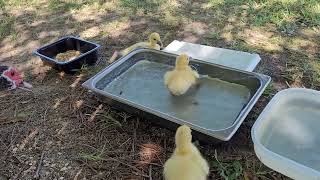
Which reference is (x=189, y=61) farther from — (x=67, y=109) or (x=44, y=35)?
(x=44, y=35)

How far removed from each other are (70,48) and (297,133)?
188 centimetres

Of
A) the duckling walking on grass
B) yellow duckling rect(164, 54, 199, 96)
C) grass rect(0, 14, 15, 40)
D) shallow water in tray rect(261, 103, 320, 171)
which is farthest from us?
grass rect(0, 14, 15, 40)

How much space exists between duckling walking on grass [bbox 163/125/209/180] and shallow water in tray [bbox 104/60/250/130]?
392mm

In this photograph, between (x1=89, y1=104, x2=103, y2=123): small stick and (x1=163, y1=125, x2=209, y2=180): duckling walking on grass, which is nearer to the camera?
(x1=163, y1=125, x2=209, y2=180): duckling walking on grass

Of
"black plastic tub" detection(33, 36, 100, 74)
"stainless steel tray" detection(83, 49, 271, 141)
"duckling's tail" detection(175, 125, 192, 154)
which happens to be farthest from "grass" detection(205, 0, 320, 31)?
"duckling's tail" detection(175, 125, 192, 154)

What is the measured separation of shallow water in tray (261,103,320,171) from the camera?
181cm

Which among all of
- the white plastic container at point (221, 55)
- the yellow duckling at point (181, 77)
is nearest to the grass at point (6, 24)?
the white plastic container at point (221, 55)

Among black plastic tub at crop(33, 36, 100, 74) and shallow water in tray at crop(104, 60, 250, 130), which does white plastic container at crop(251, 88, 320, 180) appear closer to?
shallow water in tray at crop(104, 60, 250, 130)

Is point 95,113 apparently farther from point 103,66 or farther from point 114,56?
point 114,56

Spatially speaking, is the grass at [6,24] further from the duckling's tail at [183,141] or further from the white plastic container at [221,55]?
the duckling's tail at [183,141]

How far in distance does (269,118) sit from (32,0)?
128 inches

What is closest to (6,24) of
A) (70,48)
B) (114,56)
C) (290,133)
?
(70,48)

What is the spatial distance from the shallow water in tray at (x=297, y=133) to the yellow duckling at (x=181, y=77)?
21.1 inches

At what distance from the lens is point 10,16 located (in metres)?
3.79
